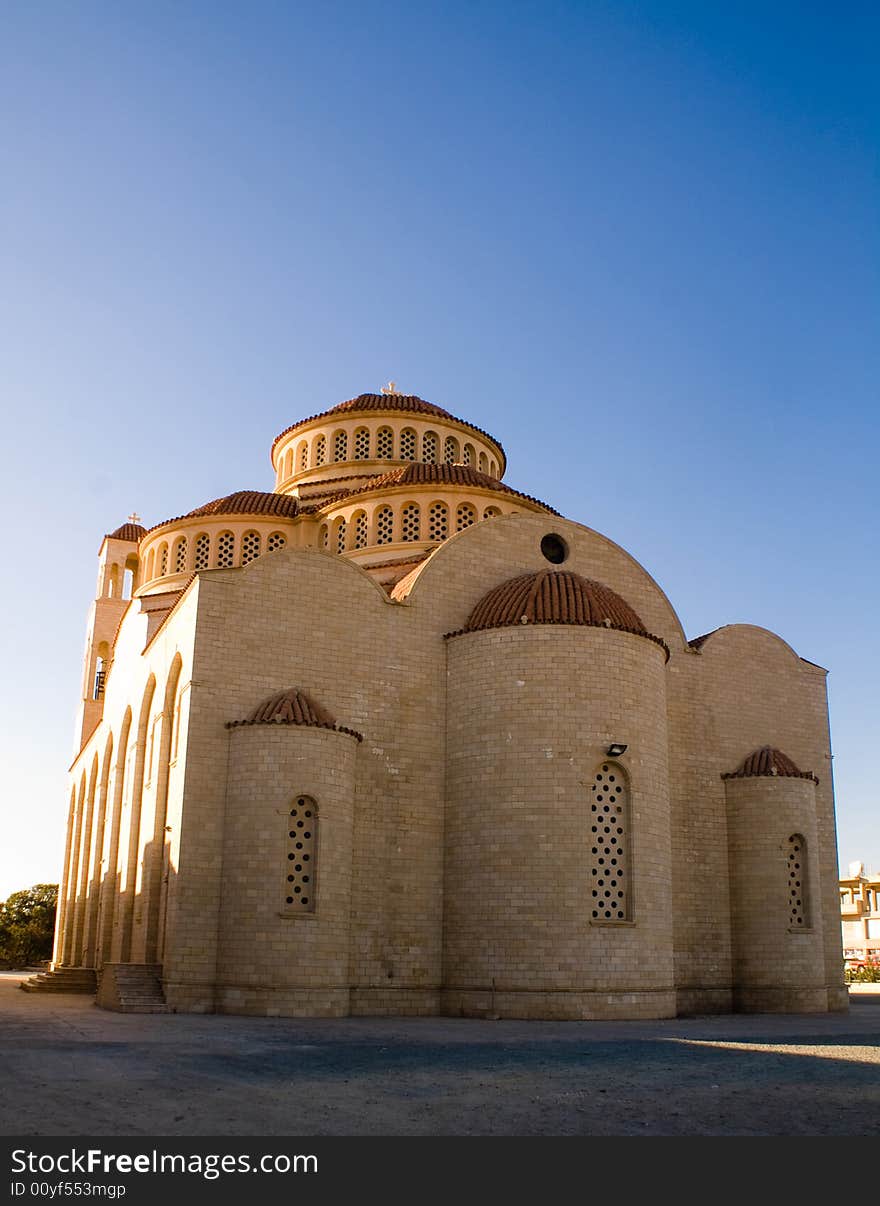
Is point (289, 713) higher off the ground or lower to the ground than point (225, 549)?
lower

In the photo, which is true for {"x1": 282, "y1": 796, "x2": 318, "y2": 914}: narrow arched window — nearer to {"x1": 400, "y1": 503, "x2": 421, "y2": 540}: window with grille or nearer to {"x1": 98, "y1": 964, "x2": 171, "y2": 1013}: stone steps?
{"x1": 98, "y1": 964, "x2": 171, "y2": 1013}: stone steps

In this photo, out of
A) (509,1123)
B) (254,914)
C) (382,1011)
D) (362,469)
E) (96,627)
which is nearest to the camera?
(509,1123)

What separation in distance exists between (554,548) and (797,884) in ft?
30.7

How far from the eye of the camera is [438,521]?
28125mm

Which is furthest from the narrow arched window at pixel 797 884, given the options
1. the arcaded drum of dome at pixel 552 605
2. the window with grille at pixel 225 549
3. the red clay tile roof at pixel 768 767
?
the window with grille at pixel 225 549

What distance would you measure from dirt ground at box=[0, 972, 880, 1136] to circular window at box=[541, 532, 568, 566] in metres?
11.5

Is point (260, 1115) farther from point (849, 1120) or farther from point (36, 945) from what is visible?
point (36, 945)

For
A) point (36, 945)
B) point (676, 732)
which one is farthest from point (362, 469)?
point (36, 945)

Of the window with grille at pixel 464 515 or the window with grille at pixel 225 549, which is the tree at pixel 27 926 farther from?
the window with grille at pixel 464 515

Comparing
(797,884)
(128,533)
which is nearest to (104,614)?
(128,533)

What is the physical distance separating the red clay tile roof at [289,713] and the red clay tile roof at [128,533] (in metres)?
21.3

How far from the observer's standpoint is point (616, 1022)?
64.8 ft

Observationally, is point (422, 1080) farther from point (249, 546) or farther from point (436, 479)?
point (249, 546)

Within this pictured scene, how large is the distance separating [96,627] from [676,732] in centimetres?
2206
